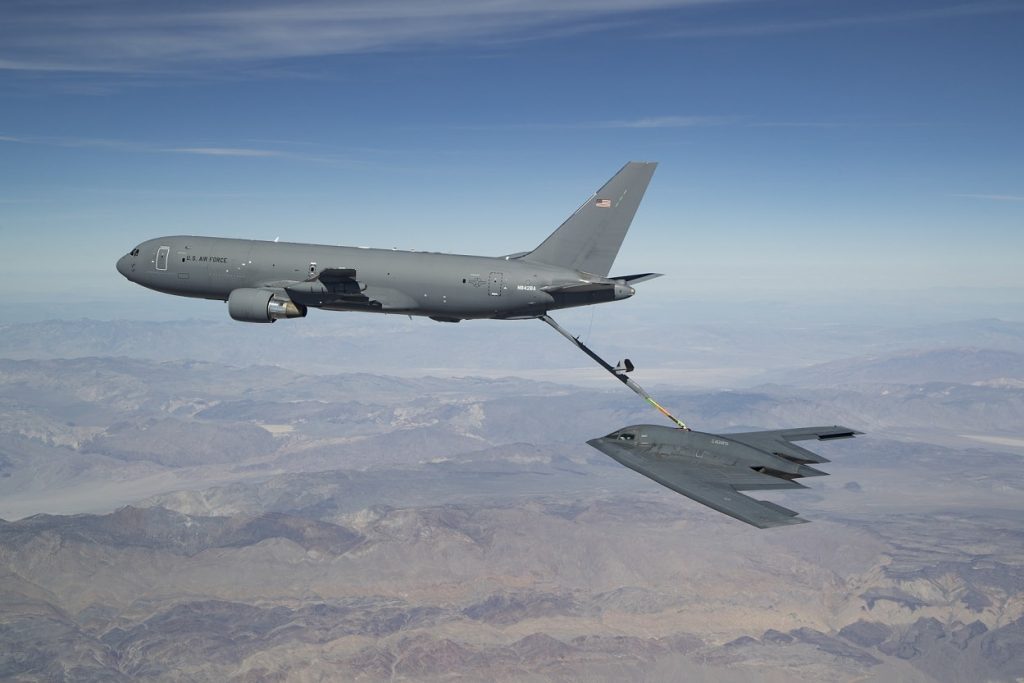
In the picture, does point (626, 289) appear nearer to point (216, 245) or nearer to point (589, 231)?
point (589, 231)

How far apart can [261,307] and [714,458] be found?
30992 mm

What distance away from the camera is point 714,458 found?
47.5 meters

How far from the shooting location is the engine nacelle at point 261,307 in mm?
50031

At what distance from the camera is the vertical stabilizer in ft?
171

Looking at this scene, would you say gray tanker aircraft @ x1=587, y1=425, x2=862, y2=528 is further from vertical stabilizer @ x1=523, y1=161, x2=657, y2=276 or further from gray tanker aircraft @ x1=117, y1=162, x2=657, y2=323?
vertical stabilizer @ x1=523, y1=161, x2=657, y2=276

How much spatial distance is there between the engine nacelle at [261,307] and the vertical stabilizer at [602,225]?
17.9 metres

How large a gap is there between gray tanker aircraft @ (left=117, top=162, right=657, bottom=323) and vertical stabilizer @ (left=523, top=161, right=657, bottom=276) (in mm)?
69

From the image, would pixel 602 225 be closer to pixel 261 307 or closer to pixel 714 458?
pixel 714 458

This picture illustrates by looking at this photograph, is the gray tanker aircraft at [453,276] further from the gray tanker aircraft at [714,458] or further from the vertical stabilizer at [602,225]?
the gray tanker aircraft at [714,458]

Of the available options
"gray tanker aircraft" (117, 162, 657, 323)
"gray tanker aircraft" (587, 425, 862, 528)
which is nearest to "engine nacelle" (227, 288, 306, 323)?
"gray tanker aircraft" (117, 162, 657, 323)

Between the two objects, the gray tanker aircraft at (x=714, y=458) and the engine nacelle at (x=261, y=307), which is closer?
the gray tanker aircraft at (x=714, y=458)

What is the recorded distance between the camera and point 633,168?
5216 centimetres

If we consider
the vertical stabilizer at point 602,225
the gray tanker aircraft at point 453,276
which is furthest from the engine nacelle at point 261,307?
the vertical stabilizer at point 602,225

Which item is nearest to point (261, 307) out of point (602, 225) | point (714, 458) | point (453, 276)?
point (453, 276)
